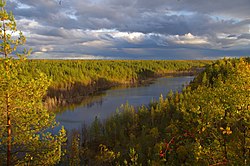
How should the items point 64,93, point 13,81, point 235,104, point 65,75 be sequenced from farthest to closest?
point 65,75
point 64,93
point 13,81
point 235,104

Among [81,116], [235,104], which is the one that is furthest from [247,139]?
[81,116]

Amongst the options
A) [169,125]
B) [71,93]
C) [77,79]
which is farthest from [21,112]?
[77,79]

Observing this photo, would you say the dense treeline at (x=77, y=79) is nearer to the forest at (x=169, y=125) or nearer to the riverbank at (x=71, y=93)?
the riverbank at (x=71, y=93)

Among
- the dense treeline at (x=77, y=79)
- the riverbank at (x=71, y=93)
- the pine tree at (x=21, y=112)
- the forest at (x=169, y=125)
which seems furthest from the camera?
the dense treeline at (x=77, y=79)

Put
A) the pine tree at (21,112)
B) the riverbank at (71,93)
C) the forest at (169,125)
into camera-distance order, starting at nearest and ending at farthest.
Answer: the forest at (169,125) < the pine tree at (21,112) < the riverbank at (71,93)

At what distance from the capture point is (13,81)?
462 inches

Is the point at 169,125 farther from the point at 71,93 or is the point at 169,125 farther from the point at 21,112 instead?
the point at 71,93

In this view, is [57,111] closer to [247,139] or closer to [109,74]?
A: [247,139]

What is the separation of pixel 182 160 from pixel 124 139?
76.3 feet

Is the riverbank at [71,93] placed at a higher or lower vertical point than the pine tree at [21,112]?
lower

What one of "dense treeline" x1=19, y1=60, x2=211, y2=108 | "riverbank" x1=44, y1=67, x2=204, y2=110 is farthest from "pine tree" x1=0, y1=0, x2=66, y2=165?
"riverbank" x1=44, y1=67, x2=204, y2=110

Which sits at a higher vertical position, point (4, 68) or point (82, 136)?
point (4, 68)

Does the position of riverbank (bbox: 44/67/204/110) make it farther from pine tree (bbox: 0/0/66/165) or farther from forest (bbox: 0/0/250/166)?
pine tree (bbox: 0/0/66/165)

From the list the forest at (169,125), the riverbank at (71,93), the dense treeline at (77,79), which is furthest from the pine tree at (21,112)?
the riverbank at (71,93)
